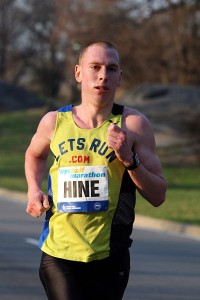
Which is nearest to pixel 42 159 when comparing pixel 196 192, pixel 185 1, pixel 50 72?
pixel 196 192

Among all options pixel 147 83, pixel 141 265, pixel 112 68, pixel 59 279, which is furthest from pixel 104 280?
pixel 147 83

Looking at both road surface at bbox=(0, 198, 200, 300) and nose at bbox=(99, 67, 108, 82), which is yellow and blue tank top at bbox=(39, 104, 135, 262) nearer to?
nose at bbox=(99, 67, 108, 82)

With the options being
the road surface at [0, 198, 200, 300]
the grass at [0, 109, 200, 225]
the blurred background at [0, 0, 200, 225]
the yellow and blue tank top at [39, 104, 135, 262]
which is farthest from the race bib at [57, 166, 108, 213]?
the grass at [0, 109, 200, 225]

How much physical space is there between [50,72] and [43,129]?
66.0 metres

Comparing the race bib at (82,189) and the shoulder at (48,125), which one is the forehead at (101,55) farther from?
the race bib at (82,189)

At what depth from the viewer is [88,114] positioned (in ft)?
16.9

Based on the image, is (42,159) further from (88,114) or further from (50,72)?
(50,72)

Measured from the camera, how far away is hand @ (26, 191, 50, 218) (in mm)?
5079

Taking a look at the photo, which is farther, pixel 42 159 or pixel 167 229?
pixel 167 229

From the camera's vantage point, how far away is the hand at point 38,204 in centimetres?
508

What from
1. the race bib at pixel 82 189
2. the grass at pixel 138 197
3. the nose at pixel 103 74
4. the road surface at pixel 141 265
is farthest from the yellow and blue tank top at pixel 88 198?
the grass at pixel 138 197

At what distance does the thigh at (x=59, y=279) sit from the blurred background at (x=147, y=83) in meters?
12.6

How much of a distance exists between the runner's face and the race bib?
366 millimetres

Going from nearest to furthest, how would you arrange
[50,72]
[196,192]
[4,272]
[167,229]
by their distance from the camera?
1. [4,272]
2. [167,229]
3. [196,192]
4. [50,72]
